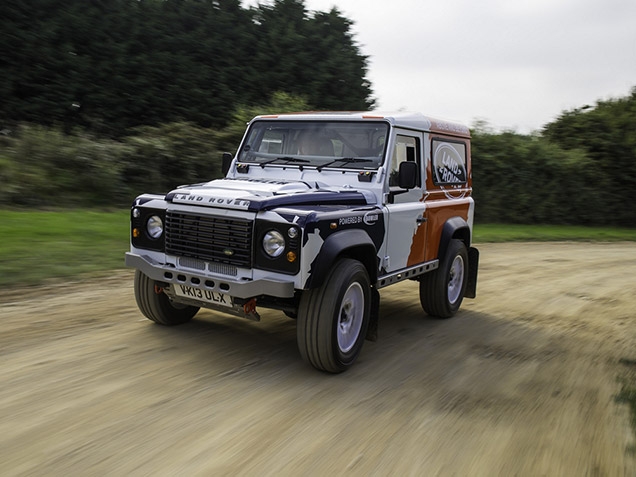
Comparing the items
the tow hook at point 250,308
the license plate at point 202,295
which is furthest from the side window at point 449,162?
the license plate at point 202,295

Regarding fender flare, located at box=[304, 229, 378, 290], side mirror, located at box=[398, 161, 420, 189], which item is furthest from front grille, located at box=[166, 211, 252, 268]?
side mirror, located at box=[398, 161, 420, 189]

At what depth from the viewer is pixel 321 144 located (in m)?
5.88

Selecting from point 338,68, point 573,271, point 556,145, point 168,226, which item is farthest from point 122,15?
point 168,226

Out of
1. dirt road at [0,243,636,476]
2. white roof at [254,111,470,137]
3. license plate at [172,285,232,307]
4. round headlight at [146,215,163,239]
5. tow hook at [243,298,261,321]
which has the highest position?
white roof at [254,111,470,137]

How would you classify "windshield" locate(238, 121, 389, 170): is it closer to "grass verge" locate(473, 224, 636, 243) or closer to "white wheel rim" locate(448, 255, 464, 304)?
"white wheel rim" locate(448, 255, 464, 304)

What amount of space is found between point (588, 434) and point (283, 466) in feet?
6.64

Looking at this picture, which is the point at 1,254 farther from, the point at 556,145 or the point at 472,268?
the point at 556,145

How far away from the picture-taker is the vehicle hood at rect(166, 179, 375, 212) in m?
4.58

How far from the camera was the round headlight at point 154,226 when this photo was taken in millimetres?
5066

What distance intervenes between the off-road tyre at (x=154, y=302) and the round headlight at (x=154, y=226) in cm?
54

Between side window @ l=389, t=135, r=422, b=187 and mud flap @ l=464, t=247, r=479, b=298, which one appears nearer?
side window @ l=389, t=135, r=422, b=187

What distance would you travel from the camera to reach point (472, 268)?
289 inches

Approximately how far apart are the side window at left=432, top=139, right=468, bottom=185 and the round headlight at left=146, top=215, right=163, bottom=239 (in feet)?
9.72

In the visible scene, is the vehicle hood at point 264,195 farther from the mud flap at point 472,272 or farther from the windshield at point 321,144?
the mud flap at point 472,272
